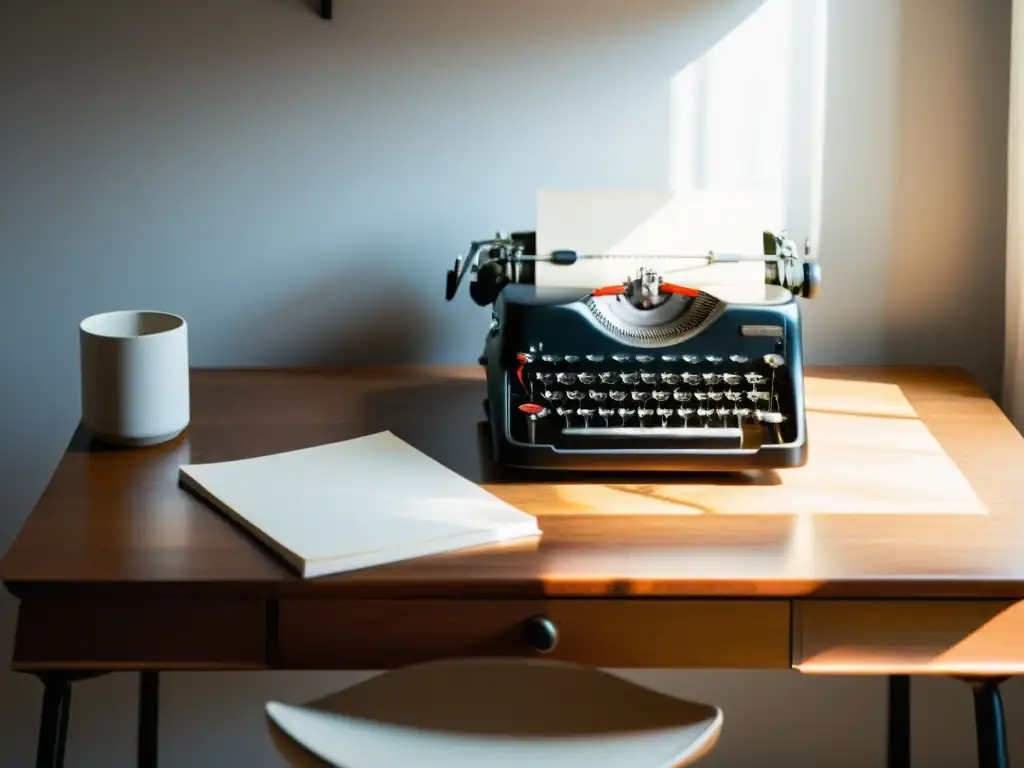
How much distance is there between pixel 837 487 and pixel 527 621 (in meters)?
0.41

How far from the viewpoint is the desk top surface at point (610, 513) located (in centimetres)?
123

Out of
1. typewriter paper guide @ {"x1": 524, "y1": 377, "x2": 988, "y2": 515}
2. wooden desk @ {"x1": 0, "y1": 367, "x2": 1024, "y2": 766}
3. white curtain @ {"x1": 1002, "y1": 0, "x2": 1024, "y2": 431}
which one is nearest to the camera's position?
wooden desk @ {"x1": 0, "y1": 367, "x2": 1024, "y2": 766}

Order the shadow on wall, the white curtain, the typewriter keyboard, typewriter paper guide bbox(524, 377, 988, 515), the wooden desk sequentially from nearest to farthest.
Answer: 1. the wooden desk
2. typewriter paper guide bbox(524, 377, 988, 515)
3. the typewriter keyboard
4. the white curtain
5. the shadow on wall

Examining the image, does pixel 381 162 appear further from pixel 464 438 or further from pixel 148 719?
pixel 148 719

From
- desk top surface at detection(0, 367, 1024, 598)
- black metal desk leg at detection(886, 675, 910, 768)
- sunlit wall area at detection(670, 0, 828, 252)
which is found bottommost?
black metal desk leg at detection(886, 675, 910, 768)

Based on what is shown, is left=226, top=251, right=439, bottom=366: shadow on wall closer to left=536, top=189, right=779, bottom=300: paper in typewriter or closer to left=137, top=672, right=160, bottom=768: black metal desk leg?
left=536, top=189, right=779, bottom=300: paper in typewriter

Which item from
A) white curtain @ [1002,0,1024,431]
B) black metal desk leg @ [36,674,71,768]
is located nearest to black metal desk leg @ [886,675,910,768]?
white curtain @ [1002,0,1024,431]

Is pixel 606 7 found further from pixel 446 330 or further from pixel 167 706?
pixel 167 706

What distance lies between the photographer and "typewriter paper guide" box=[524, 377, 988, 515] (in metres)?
1.40

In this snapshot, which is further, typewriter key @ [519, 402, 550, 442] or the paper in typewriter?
the paper in typewriter

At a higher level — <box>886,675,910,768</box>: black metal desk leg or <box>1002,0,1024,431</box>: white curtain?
<box>1002,0,1024,431</box>: white curtain

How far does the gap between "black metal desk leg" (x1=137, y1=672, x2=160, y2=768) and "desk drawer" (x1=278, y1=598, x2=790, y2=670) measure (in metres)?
0.73

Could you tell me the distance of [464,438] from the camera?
159 centimetres

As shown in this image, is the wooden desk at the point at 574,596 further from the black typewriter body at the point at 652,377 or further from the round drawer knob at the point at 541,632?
the black typewriter body at the point at 652,377
